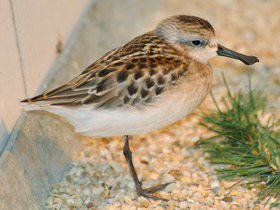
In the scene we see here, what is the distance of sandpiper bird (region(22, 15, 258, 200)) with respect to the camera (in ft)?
12.3

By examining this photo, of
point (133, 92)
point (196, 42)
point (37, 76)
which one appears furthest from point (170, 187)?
point (37, 76)

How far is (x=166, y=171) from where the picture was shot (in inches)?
182

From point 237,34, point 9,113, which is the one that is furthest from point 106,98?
point 237,34

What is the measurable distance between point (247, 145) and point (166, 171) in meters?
0.87

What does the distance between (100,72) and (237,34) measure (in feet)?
12.6

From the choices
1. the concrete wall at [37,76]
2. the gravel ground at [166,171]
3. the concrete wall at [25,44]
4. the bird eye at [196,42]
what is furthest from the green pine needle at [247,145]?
the concrete wall at [25,44]

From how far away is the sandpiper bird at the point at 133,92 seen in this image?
12.3ft

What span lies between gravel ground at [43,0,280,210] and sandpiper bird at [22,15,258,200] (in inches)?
27.6

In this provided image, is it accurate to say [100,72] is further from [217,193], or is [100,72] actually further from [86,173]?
[217,193]

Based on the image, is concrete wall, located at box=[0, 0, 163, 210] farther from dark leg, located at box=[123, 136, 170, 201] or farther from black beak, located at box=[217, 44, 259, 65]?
black beak, located at box=[217, 44, 259, 65]

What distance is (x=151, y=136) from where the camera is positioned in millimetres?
5148

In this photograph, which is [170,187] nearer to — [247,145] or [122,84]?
[247,145]

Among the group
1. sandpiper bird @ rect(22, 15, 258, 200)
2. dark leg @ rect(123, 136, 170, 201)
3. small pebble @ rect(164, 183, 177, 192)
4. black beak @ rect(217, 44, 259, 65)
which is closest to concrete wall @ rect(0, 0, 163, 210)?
sandpiper bird @ rect(22, 15, 258, 200)

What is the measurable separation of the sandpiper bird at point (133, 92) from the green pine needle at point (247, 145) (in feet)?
2.65
